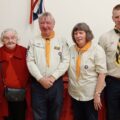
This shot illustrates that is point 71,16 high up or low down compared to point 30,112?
up

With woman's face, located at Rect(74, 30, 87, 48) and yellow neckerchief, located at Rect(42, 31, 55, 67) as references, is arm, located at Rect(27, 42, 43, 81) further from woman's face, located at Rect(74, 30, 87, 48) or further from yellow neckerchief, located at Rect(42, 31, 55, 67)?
woman's face, located at Rect(74, 30, 87, 48)

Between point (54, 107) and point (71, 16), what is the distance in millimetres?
1165

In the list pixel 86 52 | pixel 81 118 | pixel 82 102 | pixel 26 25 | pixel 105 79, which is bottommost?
pixel 81 118

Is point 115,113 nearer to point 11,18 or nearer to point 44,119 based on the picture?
point 44,119

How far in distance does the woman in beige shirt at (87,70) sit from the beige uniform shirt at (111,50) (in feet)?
0.38

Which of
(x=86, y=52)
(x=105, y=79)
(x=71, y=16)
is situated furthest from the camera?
(x=71, y=16)

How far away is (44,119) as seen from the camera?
2.28 meters

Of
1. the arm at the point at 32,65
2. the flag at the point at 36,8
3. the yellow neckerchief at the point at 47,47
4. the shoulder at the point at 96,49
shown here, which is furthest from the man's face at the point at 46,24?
the flag at the point at 36,8

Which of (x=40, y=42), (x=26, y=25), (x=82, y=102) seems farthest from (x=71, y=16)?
(x=82, y=102)

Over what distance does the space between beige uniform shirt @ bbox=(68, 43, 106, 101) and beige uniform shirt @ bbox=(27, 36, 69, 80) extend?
4.2 inches

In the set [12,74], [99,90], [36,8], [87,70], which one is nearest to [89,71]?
[87,70]

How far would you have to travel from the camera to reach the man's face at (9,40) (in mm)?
2203

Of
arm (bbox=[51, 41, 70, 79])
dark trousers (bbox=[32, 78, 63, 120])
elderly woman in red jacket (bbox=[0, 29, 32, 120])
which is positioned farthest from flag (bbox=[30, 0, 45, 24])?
dark trousers (bbox=[32, 78, 63, 120])

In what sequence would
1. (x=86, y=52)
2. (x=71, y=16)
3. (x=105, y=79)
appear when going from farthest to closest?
(x=71, y=16), (x=105, y=79), (x=86, y=52)
